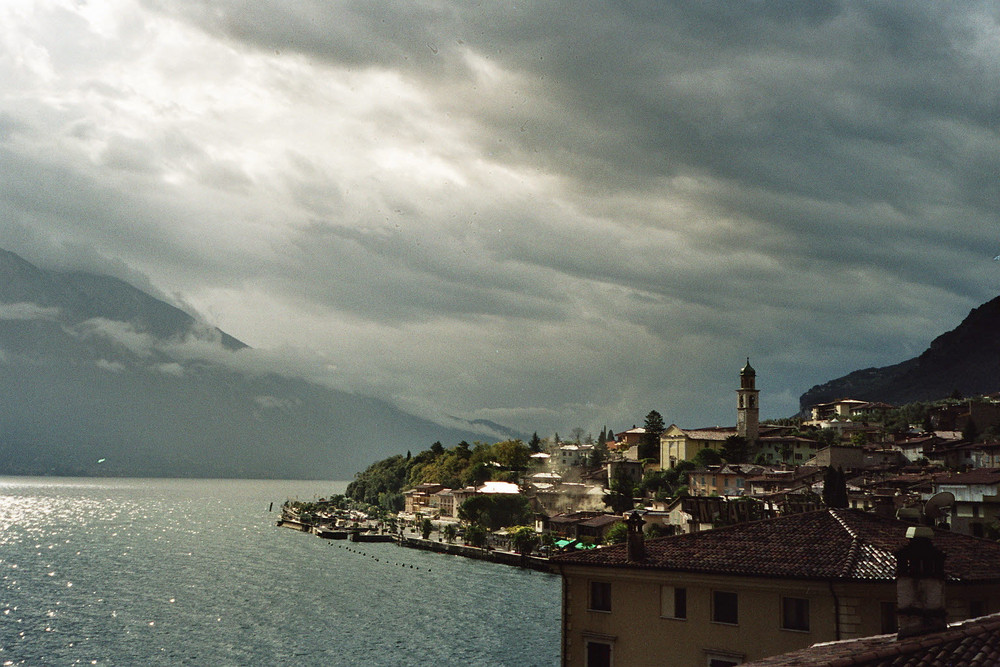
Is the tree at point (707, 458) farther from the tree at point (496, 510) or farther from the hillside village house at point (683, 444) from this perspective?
the tree at point (496, 510)

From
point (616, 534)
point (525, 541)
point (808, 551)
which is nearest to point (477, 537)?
point (525, 541)

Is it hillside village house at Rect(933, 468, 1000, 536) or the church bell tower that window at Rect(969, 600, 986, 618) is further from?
the church bell tower

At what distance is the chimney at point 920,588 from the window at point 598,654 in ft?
41.8

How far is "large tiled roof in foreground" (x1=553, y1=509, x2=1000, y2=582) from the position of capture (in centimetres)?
2512

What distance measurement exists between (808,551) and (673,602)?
4.32m

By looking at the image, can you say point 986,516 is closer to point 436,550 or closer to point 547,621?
point 547,621

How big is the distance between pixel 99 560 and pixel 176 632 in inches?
2512

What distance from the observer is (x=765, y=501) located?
112 m

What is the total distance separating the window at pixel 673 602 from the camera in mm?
27234

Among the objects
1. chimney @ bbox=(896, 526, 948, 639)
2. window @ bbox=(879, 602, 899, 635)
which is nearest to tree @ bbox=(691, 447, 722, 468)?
window @ bbox=(879, 602, 899, 635)

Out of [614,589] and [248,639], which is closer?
[614,589]

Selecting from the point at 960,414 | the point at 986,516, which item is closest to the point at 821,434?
the point at 960,414

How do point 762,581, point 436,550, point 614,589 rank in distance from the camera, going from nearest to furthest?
point 762,581, point 614,589, point 436,550

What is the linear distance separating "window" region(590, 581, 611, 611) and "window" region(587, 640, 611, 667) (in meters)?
1.09
